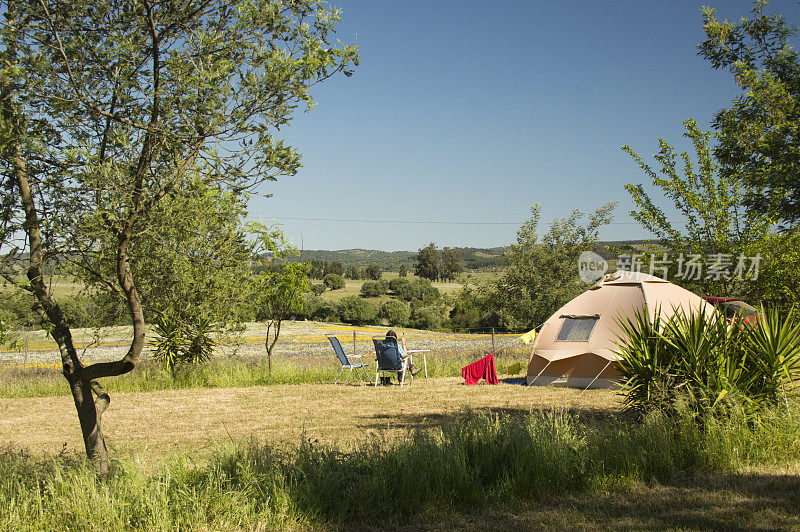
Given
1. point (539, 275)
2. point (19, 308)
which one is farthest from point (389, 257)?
point (19, 308)

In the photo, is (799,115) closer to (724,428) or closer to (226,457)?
(724,428)

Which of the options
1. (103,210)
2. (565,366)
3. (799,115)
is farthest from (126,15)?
(565,366)

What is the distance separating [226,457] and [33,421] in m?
6.20

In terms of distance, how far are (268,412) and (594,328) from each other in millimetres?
6403

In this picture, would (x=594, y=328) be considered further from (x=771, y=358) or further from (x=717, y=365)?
(x=717, y=365)

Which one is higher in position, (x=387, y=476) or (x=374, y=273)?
(x=374, y=273)

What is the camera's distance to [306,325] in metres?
44.5

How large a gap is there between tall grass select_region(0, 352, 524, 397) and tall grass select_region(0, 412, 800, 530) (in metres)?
7.38

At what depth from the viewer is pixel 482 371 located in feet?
40.8

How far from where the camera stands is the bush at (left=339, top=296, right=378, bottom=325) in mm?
50344

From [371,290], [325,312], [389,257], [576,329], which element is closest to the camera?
[576,329]

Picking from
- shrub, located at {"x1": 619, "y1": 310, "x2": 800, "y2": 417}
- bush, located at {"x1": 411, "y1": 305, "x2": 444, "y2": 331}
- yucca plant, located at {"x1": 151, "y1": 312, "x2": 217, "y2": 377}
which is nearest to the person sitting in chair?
yucca plant, located at {"x1": 151, "y1": 312, "x2": 217, "y2": 377}

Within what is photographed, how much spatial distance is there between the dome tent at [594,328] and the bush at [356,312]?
3851cm

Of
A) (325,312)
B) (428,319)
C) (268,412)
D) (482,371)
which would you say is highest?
(482,371)
